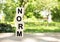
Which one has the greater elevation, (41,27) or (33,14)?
(33,14)

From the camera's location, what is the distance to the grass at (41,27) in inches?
115

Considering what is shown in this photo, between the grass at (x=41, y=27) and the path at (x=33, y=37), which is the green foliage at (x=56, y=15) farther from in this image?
the path at (x=33, y=37)

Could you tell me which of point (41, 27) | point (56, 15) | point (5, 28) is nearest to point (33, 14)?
point (41, 27)

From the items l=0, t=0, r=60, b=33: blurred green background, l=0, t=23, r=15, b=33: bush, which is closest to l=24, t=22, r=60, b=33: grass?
l=0, t=0, r=60, b=33: blurred green background

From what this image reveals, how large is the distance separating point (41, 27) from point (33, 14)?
27 centimetres

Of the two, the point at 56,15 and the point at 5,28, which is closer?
the point at 56,15

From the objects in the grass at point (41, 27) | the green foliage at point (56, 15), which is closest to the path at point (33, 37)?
the grass at point (41, 27)

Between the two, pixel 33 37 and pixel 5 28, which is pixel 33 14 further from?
pixel 5 28

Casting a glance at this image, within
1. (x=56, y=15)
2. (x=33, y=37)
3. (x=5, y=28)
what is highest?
(x=56, y=15)

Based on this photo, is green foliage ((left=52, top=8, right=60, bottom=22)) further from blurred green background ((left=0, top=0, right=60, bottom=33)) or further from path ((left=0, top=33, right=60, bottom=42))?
path ((left=0, top=33, right=60, bottom=42))

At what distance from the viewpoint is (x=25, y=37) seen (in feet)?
9.36

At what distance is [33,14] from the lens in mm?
2941

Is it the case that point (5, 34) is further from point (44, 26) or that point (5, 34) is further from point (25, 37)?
point (44, 26)

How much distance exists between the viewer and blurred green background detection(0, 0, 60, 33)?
289 centimetres
